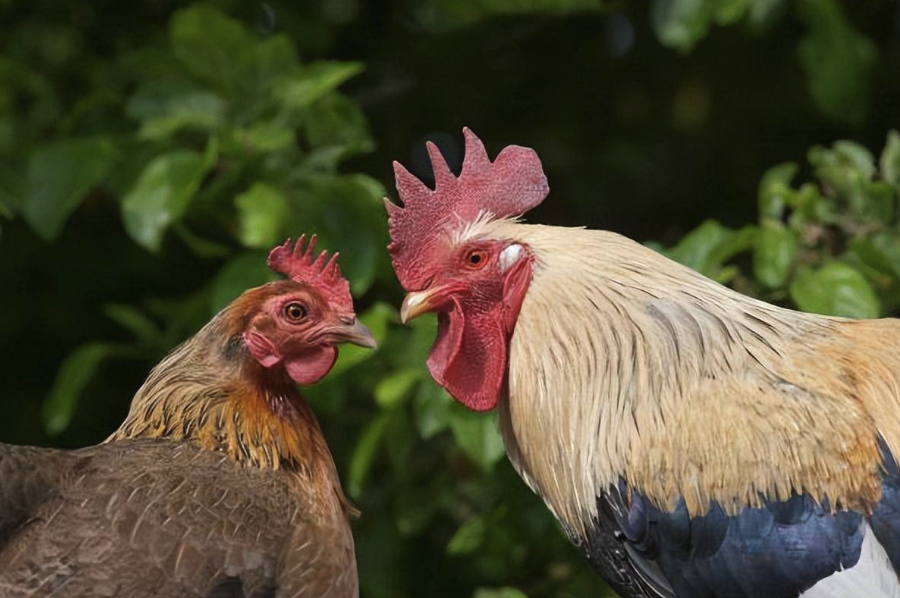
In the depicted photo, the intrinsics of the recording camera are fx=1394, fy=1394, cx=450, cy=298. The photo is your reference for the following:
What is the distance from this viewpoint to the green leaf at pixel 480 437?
3.70m

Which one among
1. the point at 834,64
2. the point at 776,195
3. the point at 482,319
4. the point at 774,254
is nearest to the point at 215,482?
the point at 482,319

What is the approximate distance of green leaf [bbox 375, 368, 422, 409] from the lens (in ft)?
13.0

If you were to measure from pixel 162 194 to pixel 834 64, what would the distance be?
2224mm

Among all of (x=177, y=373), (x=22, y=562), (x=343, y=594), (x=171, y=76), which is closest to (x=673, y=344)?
(x=343, y=594)

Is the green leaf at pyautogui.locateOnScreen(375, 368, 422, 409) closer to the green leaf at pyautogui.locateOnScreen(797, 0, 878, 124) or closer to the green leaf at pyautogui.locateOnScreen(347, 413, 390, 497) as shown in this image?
the green leaf at pyautogui.locateOnScreen(347, 413, 390, 497)

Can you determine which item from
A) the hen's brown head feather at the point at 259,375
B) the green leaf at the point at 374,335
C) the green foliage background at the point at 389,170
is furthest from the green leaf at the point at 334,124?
the hen's brown head feather at the point at 259,375

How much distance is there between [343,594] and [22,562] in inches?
26.9

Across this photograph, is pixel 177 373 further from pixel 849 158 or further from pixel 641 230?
pixel 641 230

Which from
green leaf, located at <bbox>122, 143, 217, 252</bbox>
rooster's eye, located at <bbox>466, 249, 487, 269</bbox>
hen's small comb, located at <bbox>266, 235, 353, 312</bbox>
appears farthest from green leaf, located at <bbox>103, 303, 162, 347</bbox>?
rooster's eye, located at <bbox>466, 249, 487, 269</bbox>

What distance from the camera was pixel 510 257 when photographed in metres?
2.96

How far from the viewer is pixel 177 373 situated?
3.33m

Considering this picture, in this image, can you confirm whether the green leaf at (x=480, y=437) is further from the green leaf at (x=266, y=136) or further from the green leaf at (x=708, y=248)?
the green leaf at (x=266, y=136)

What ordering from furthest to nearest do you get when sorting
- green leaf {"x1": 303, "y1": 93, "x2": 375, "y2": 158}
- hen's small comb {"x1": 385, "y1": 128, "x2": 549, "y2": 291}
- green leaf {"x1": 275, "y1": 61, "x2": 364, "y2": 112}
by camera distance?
green leaf {"x1": 303, "y1": 93, "x2": 375, "y2": 158} → green leaf {"x1": 275, "y1": 61, "x2": 364, "y2": 112} → hen's small comb {"x1": 385, "y1": 128, "x2": 549, "y2": 291}

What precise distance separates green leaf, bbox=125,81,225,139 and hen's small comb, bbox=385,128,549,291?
122 cm
